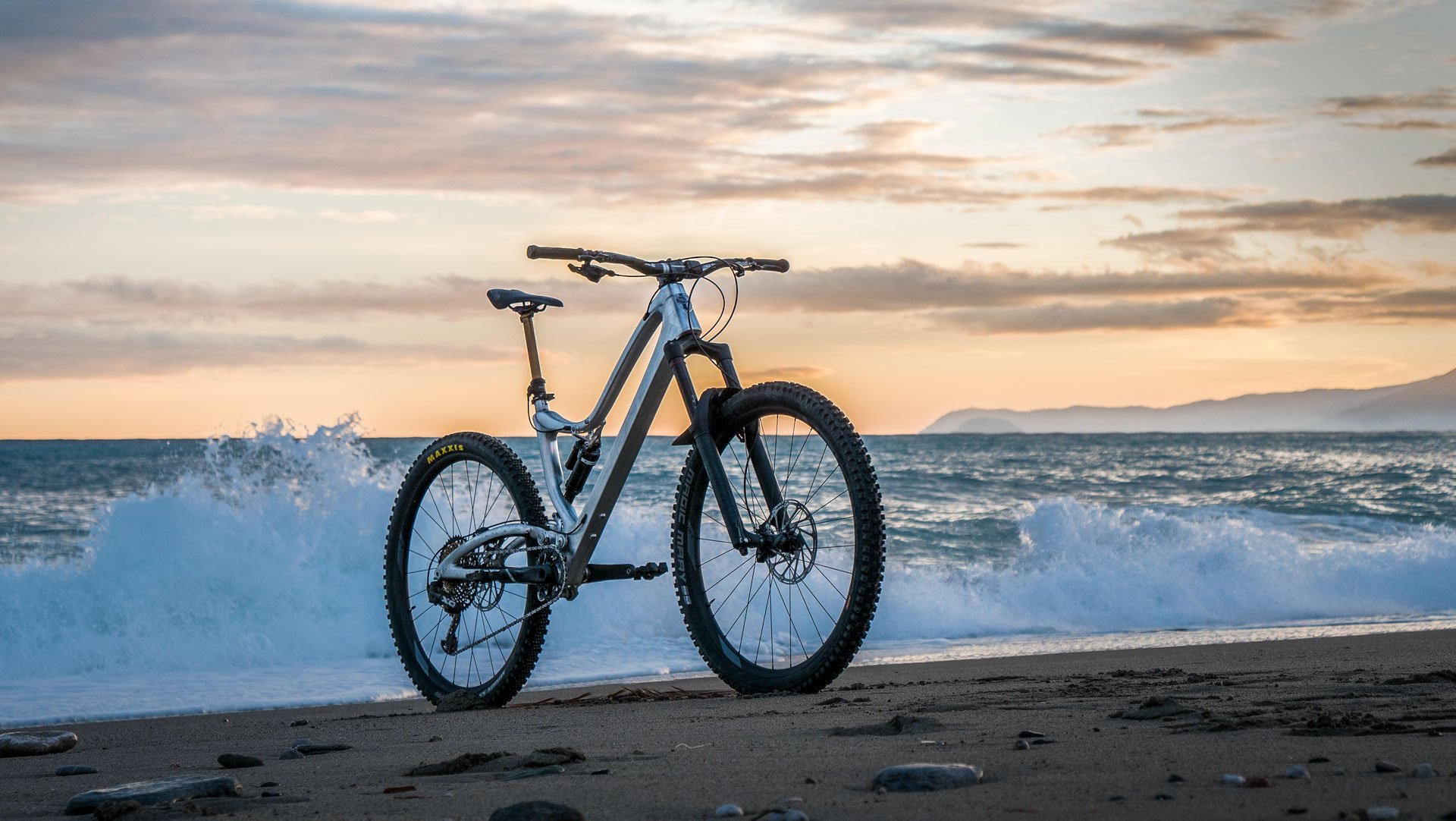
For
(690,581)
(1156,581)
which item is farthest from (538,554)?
(1156,581)

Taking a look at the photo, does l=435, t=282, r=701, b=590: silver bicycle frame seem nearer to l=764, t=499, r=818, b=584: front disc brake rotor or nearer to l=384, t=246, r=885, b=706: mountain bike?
l=384, t=246, r=885, b=706: mountain bike

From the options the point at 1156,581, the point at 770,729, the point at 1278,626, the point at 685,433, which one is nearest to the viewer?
the point at 770,729

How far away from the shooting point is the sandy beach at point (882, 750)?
8.74ft

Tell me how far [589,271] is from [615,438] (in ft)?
2.27

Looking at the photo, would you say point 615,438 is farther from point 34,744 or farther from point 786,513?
point 34,744

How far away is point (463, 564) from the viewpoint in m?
5.64

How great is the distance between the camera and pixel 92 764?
4.26 metres

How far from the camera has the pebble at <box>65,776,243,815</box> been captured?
3094 mm

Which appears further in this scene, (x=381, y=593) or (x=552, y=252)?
(x=381, y=593)

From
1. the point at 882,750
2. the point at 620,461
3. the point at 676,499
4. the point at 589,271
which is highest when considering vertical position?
the point at 589,271

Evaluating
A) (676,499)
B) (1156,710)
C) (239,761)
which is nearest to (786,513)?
(676,499)

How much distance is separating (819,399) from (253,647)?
608 cm

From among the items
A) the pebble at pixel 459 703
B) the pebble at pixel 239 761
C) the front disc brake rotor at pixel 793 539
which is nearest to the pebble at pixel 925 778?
the front disc brake rotor at pixel 793 539

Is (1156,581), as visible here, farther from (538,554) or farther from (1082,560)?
(538,554)
